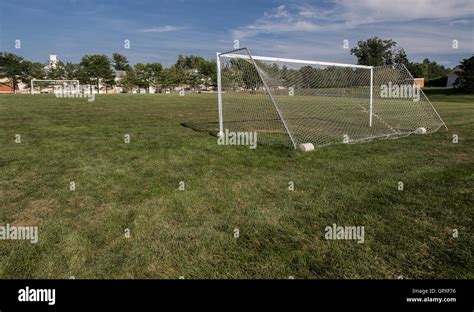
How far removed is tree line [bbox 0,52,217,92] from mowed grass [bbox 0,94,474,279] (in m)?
71.9

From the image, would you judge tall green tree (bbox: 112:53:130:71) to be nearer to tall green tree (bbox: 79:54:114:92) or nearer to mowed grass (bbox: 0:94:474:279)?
tall green tree (bbox: 79:54:114:92)

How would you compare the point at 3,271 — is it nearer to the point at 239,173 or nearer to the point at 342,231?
the point at 342,231

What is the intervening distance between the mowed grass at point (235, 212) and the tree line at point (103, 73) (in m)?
71.9

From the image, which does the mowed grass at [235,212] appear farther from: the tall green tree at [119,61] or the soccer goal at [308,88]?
the tall green tree at [119,61]

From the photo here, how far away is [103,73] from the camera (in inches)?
3152

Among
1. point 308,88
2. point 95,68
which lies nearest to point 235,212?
point 308,88

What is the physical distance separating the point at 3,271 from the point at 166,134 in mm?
8325

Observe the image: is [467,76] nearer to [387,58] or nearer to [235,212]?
[387,58]

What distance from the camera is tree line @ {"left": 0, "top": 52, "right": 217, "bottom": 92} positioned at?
7262cm

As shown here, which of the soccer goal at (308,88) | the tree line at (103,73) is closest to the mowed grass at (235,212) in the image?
the soccer goal at (308,88)

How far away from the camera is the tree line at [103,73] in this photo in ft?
238

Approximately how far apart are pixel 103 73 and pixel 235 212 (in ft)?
277
